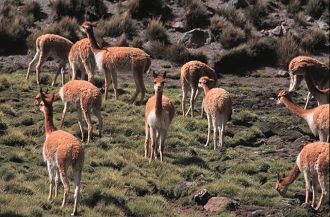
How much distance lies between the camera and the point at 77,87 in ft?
52.5

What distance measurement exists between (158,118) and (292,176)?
3.19 m

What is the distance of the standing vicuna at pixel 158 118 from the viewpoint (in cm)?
1462

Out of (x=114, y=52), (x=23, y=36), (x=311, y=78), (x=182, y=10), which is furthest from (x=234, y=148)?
(x=182, y=10)

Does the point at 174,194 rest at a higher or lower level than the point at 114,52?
lower

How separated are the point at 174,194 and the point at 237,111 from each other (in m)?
6.96

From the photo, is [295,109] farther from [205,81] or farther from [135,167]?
[205,81]

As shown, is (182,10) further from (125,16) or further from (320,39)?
(320,39)

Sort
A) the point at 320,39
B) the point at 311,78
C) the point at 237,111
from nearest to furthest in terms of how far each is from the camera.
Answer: the point at 311,78, the point at 237,111, the point at 320,39

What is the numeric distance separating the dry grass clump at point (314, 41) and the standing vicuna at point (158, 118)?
1488cm

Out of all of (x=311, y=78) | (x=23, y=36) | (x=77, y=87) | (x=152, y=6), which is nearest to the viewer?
(x=77, y=87)

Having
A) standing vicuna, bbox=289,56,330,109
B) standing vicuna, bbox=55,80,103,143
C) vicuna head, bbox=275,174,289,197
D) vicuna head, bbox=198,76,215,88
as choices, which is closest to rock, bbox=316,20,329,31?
standing vicuna, bbox=289,56,330,109

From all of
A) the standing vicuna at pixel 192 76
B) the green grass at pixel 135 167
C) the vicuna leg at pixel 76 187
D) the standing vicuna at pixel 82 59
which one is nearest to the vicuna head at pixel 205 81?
the standing vicuna at pixel 192 76

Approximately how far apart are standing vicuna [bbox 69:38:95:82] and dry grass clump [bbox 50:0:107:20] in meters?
9.89

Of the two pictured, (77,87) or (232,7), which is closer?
(77,87)
